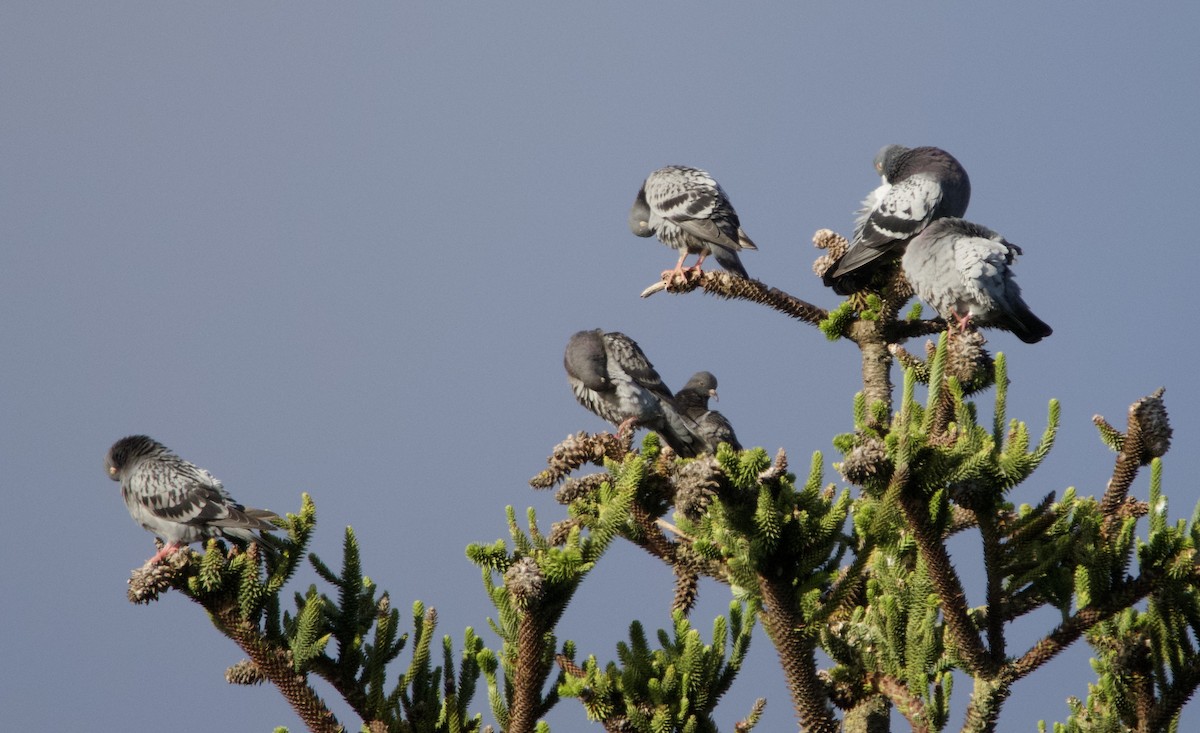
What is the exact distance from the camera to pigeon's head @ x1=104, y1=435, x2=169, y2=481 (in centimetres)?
935

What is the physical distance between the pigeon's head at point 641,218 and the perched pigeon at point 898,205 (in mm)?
2391

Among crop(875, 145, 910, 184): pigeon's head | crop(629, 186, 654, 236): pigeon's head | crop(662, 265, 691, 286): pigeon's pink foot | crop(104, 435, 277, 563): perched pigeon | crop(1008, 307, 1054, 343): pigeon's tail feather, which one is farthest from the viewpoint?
crop(629, 186, 654, 236): pigeon's head

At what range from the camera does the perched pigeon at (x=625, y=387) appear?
30.7 feet

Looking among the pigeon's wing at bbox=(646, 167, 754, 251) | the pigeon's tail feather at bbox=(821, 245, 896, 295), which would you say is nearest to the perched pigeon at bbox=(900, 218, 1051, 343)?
the pigeon's tail feather at bbox=(821, 245, 896, 295)

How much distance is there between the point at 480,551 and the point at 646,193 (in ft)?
23.5

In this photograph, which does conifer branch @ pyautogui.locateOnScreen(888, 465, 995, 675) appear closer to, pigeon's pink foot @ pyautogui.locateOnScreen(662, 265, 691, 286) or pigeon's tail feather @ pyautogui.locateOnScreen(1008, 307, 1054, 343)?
pigeon's tail feather @ pyautogui.locateOnScreen(1008, 307, 1054, 343)

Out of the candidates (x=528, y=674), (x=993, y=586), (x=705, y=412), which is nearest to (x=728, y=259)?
(x=705, y=412)

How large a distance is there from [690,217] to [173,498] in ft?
18.0

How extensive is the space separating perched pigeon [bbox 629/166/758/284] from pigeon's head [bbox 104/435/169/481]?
191 inches

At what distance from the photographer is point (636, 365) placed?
950 cm

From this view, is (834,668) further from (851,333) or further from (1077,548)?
(851,333)

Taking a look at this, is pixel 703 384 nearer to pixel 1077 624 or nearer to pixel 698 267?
pixel 698 267

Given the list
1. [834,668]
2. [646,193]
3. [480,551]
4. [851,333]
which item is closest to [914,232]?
[851,333]

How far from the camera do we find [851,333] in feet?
28.3
